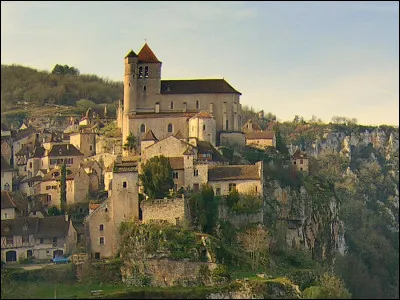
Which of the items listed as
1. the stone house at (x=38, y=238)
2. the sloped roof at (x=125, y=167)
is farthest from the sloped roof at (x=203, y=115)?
the stone house at (x=38, y=238)

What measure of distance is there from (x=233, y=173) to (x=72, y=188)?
9.05 meters

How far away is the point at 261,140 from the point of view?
5516 cm

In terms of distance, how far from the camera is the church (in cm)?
5228

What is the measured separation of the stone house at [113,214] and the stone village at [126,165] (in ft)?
0.16

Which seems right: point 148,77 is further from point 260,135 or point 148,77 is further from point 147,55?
point 260,135

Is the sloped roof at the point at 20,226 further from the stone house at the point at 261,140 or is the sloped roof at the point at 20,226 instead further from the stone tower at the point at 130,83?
the stone house at the point at 261,140

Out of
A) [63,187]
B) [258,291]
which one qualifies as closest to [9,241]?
[63,187]

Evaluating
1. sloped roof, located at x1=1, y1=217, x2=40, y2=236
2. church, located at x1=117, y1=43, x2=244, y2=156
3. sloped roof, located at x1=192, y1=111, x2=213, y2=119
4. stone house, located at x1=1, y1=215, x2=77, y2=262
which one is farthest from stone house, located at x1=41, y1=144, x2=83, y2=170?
sloped roof, located at x1=1, y1=217, x2=40, y2=236

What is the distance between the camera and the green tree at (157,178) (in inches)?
1731

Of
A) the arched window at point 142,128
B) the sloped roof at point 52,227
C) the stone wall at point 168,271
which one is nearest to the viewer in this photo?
the stone wall at point 168,271

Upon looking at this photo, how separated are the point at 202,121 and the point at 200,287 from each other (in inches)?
533

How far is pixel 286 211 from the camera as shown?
48.7 meters

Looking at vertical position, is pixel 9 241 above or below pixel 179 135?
below

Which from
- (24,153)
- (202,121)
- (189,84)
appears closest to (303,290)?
(202,121)
